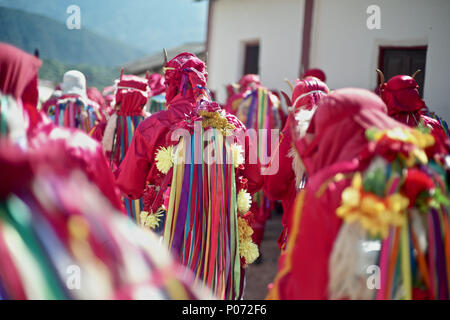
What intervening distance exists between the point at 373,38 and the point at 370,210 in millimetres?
6069

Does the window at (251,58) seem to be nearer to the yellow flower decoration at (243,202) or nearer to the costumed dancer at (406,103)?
the costumed dancer at (406,103)

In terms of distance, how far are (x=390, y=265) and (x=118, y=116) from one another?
12.5ft

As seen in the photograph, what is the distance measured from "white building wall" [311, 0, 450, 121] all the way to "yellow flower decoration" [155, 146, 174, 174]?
372 centimetres

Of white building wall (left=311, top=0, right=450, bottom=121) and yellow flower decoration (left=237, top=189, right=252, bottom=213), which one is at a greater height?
white building wall (left=311, top=0, right=450, bottom=121)

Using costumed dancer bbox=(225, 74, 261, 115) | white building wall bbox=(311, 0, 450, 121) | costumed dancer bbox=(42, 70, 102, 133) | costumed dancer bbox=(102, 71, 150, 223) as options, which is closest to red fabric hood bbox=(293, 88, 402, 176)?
costumed dancer bbox=(102, 71, 150, 223)

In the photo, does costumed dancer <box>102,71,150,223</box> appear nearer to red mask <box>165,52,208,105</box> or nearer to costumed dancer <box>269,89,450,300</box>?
red mask <box>165,52,208,105</box>

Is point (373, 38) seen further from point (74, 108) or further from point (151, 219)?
point (151, 219)

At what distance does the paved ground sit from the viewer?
5.60 m

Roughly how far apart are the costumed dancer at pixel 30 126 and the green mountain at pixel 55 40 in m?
0.47

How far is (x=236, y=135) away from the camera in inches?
142

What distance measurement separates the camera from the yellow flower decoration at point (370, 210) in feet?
6.07

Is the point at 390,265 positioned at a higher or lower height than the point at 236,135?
lower
